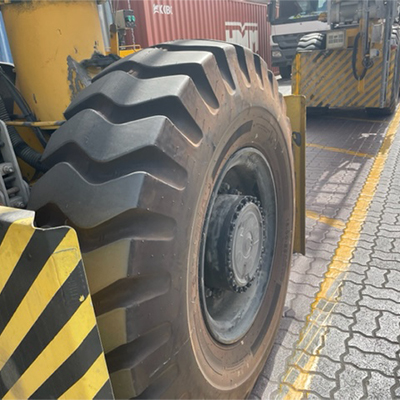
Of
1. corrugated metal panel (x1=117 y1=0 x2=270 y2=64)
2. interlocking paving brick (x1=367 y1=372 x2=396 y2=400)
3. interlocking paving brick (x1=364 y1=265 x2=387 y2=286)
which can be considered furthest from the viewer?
corrugated metal panel (x1=117 y1=0 x2=270 y2=64)

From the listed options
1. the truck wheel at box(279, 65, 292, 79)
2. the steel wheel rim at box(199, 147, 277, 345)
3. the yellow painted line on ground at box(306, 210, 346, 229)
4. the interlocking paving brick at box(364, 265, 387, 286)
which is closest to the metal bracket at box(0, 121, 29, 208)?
the steel wheel rim at box(199, 147, 277, 345)

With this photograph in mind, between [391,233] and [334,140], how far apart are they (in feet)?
12.0

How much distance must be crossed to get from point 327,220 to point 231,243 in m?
2.75

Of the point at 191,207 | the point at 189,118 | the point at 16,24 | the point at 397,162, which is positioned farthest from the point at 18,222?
the point at 397,162

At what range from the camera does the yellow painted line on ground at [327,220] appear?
4074mm

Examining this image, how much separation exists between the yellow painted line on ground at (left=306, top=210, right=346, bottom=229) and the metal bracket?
10.5 ft

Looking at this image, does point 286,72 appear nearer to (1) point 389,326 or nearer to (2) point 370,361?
(1) point 389,326

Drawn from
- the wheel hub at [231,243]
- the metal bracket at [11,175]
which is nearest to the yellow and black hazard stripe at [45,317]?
the metal bracket at [11,175]

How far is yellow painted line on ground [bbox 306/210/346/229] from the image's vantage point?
13.4 feet

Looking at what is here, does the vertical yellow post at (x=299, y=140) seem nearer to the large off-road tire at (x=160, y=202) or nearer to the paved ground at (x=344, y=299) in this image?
the paved ground at (x=344, y=299)

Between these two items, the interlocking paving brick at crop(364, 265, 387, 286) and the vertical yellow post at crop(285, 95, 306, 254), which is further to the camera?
the interlocking paving brick at crop(364, 265, 387, 286)

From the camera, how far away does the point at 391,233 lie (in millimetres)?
3789

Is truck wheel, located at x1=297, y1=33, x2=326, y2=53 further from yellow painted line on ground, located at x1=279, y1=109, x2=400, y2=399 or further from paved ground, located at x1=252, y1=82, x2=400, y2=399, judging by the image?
yellow painted line on ground, located at x1=279, y1=109, x2=400, y2=399

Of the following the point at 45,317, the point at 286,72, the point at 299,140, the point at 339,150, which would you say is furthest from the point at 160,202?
the point at 286,72
